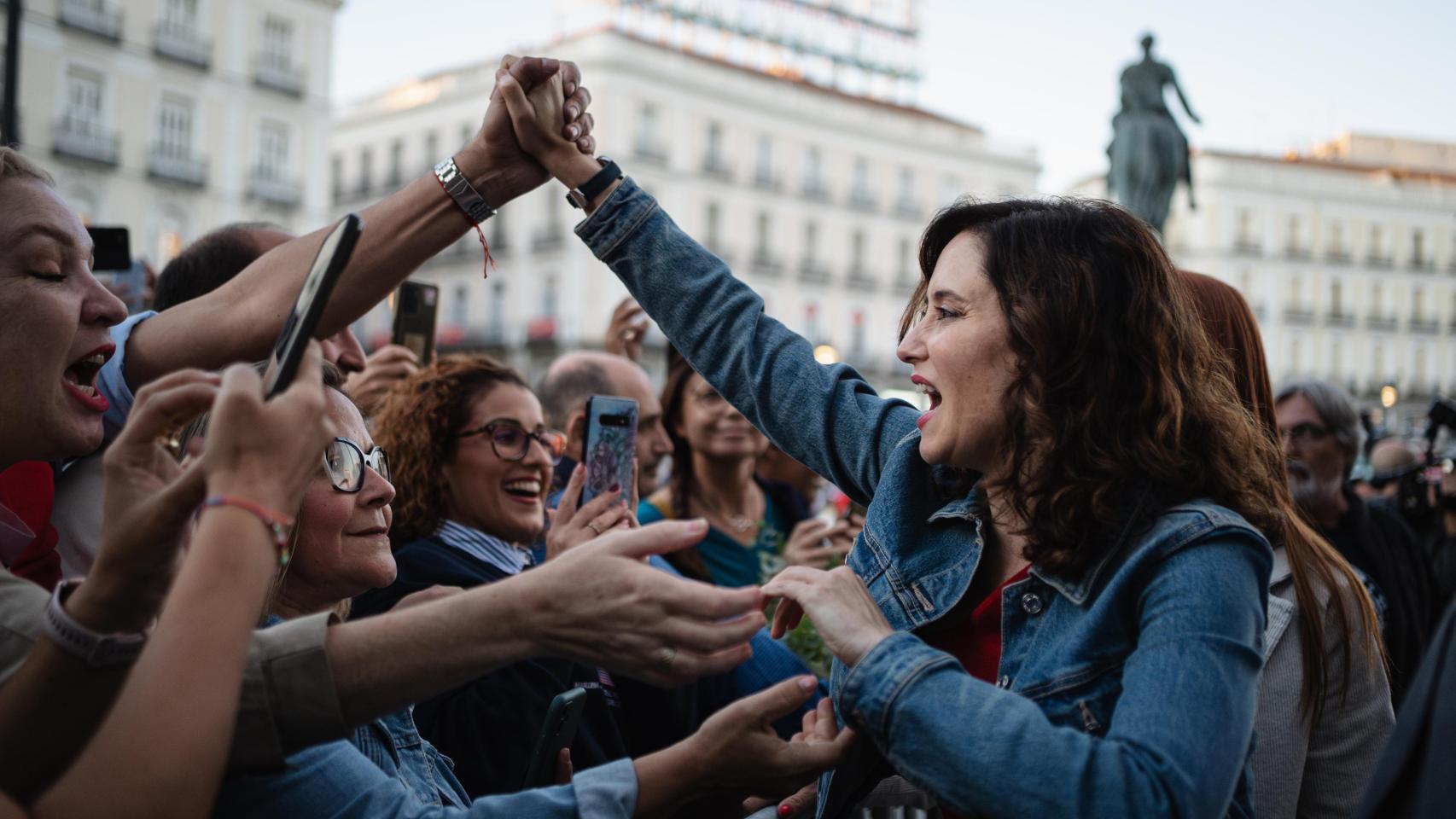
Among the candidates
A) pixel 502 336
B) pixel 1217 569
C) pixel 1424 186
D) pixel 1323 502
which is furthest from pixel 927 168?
pixel 1217 569

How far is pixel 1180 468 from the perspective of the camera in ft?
6.26

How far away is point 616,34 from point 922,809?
126 feet

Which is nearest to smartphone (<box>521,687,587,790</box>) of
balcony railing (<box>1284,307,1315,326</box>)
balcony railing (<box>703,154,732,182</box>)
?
balcony railing (<box>703,154,732,182</box>)

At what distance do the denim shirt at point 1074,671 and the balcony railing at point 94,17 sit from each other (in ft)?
97.6

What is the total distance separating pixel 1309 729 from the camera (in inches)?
101

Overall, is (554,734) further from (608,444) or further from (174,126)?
(174,126)

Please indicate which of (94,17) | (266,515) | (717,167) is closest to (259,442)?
(266,515)

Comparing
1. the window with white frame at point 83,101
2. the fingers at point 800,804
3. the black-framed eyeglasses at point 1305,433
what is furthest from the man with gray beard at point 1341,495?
the window with white frame at point 83,101

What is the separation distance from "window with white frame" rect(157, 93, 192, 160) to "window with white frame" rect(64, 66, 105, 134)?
4.97 ft

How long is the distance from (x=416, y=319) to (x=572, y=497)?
1416 mm

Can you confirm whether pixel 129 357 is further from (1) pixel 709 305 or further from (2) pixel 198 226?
(2) pixel 198 226

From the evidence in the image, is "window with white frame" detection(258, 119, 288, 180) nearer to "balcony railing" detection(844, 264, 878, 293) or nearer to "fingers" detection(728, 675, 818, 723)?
"balcony railing" detection(844, 264, 878, 293)

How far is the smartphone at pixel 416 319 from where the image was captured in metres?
4.26

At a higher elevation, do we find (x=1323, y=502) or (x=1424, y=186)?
(x=1424, y=186)
